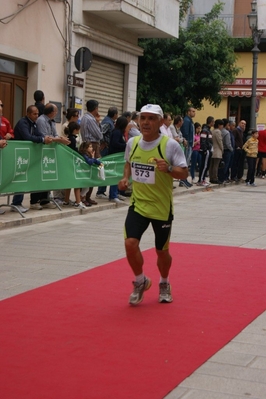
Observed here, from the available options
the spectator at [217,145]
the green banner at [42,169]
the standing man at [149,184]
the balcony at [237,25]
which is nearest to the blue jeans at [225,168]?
the spectator at [217,145]

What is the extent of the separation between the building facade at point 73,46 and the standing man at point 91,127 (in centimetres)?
287

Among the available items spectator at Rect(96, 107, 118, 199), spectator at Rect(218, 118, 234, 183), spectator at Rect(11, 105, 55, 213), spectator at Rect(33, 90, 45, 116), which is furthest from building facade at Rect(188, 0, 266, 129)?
spectator at Rect(11, 105, 55, 213)

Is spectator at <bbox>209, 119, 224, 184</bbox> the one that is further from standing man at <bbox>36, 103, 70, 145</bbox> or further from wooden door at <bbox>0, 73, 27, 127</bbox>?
standing man at <bbox>36, 103, 70, 145</bbox>

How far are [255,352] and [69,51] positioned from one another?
51.6 ft

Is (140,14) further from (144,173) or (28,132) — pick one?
(144,173)

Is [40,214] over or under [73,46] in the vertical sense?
under

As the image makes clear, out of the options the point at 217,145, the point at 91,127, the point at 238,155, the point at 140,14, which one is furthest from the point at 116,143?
the point at 238,155

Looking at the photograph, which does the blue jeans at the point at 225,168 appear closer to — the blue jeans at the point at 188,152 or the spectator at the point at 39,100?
the blue jeans at the point at 188,152

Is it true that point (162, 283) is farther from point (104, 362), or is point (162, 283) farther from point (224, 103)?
point (224, 103)

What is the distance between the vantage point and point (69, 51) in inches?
822

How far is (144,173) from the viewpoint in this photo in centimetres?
748

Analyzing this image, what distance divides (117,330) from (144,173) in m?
1.52

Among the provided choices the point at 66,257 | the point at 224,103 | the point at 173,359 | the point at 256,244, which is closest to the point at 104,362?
the point at 173,359

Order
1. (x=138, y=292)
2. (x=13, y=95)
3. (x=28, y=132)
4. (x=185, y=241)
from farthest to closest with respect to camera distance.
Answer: (x=13, y=95) → (x=28, y=132) → (x=185, y=241) → (x=138, y=292)
